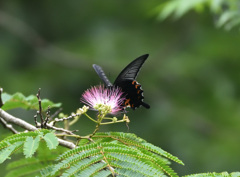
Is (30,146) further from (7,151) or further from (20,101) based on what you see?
(20,101)

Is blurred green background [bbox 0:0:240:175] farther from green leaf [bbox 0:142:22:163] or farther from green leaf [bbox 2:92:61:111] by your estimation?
green leaf [bbox 0:142:22:163]

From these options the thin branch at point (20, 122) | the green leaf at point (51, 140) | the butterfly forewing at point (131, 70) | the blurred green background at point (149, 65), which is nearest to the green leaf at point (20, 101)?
the thin branch at point (20, 122)

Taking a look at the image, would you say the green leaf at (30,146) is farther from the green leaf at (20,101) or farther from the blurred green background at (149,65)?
the blurred green background at (149,65)

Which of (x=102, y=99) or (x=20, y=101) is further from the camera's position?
(x=20, y=101)

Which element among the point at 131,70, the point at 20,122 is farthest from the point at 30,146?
the point at 131,70

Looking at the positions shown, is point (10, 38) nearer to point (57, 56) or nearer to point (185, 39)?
point (57, 56)
